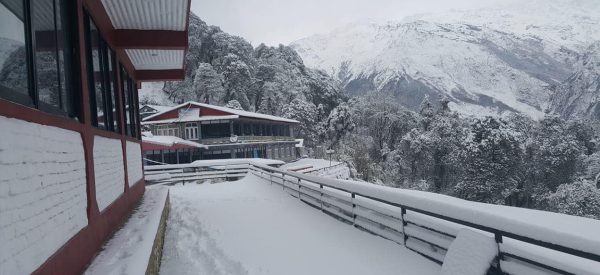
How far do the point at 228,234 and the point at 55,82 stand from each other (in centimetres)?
491

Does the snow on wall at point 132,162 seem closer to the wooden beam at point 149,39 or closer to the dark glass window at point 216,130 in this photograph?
the wooden beam at point 149,39

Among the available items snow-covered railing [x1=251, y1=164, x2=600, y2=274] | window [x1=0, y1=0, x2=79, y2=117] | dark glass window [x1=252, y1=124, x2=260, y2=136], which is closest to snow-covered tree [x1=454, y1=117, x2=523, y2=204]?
dark glass window [x1=252, y1=124, x2=260, y2=136]

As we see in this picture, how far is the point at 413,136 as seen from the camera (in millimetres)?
47531

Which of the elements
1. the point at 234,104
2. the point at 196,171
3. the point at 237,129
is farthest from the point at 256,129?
the point at 196,171

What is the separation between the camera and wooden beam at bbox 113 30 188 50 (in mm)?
8359

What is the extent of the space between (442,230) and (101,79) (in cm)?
586

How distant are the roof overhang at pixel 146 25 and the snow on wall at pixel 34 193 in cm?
319

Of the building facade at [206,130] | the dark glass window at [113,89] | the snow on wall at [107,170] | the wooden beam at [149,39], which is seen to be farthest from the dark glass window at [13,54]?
the building facade at [206,130]

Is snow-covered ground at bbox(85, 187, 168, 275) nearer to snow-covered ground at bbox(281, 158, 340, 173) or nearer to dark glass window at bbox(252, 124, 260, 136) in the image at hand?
snow-covered ground at bbox(281, 158, 340, 173)

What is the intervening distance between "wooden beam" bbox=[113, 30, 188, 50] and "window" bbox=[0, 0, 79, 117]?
3.78m

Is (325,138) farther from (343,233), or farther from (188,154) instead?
(343,233)

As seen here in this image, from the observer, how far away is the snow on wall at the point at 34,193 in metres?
2.41

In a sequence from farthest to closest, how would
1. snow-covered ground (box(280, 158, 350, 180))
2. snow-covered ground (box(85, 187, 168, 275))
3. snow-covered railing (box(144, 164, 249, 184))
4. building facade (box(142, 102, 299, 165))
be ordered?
building facade (box(142, 102, 299, 165)) → snow-covered ground (box(280, 158, 350, 180)) → snow-covered railing (box(144, 164, 249, 184)) → snow-covered ground (box(85, 187, 168, 275))

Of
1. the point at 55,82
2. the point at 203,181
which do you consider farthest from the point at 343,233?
the point at 203,181
